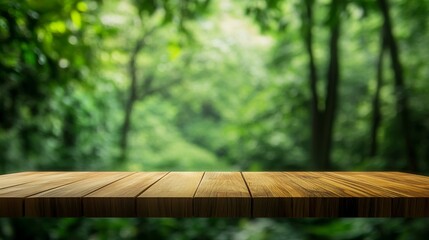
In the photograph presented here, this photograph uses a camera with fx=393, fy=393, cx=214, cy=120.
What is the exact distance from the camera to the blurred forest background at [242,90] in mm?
2520

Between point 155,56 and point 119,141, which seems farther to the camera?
point 155,56

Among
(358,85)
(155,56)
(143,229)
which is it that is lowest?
(143,229)

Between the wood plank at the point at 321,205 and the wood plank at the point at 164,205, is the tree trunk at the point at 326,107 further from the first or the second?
the wood plank at the point at 164,205

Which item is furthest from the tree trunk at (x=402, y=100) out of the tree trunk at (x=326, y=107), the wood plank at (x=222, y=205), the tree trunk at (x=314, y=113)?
the wood plank at (x=222, y=205)

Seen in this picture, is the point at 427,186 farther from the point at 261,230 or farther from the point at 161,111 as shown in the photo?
the point at 161,111

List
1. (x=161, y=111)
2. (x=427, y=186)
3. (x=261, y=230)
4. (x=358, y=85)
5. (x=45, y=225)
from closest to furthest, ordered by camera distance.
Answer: (x=427, y=186) → (x=45, y=225) → (x=261, y=230) → (x=358, y=85) → (x=161, y=111)

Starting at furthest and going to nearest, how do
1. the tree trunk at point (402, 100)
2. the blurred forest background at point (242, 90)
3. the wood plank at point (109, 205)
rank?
the tree trunk at point (402, 100)
the blurred forest background at point (242, 90)
the wood plank at point (109, 205)

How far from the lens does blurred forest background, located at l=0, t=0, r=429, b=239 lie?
252cm

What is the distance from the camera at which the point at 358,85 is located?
685 centimetres

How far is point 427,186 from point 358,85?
238 inches

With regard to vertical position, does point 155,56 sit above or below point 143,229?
above

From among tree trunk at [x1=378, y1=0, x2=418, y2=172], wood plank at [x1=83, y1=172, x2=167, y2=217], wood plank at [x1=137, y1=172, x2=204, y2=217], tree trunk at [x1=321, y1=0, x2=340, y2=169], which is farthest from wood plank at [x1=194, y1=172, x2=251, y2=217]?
tree trunk at [x1=321, y1=0, x2=340, y2=169]

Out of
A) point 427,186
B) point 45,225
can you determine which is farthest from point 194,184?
point 45,225

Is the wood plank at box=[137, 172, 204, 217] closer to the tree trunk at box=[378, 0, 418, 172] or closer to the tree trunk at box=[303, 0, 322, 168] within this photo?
the tree trunk at box=[378, 0, 418, 172]
